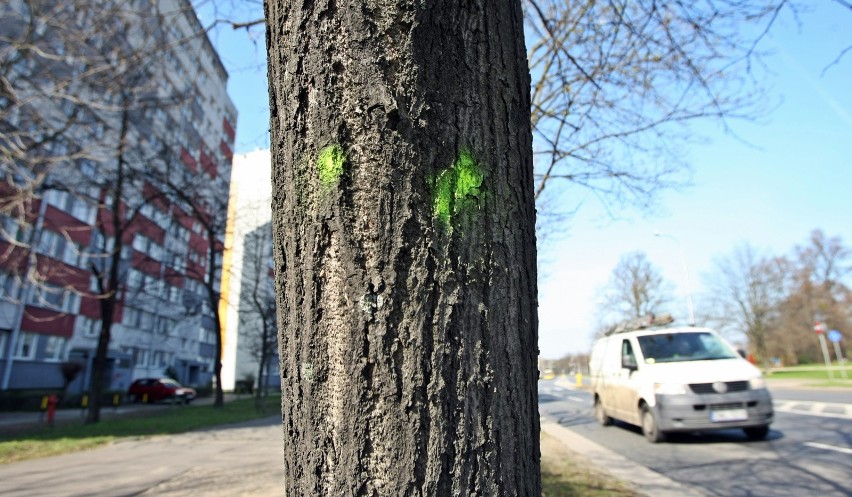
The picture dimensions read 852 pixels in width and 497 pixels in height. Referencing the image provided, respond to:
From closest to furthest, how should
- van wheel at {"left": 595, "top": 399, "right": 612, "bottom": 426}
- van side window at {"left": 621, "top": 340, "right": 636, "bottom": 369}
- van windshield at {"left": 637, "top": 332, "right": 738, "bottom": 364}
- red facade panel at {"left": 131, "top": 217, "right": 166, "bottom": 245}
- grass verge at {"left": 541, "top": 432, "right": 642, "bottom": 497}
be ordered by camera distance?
1. grass verge at {"left": 541, "top": 432, "right": 642, "bottom": 497}
2. van windshield at {"left": 637, "top": 332, "right": 738, "bottom": 364}
3. van side window at {"left": 621, "top": 340, "right": 636, "bottom": 369}
4. van wheel at {"left": 595, "top": 399, "right": 612, "bottom": 426}
5. red facade panel at {"left": 131, "top": 217, "right": 166, "bottom": 245}

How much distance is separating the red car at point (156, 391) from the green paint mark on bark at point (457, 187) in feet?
109

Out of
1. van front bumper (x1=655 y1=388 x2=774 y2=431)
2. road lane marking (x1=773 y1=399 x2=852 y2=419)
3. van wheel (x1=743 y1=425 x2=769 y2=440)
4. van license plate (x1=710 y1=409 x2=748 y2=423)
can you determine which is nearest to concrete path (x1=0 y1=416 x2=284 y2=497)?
van front bumper (x1=655 y1=388 x2=774 y2=431)

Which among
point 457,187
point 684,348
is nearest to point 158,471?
point 457,187

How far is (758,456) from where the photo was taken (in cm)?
719

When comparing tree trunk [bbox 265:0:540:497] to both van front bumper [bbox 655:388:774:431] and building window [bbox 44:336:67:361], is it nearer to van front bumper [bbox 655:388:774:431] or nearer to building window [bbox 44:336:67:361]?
van front bumper [bbox 655:388:774:431]

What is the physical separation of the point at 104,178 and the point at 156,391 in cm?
1914

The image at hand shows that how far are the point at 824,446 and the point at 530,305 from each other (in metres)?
8.57

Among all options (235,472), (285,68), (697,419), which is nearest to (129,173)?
(235,472)

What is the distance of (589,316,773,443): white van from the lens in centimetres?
812

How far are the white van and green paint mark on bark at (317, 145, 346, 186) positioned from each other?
841 centimetres

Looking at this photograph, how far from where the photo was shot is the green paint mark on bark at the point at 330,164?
1183 millimetres

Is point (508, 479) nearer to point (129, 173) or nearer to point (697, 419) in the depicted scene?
point (697, 419)

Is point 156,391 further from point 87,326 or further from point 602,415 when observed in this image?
point 602,415

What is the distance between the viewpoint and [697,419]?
8164 mm
